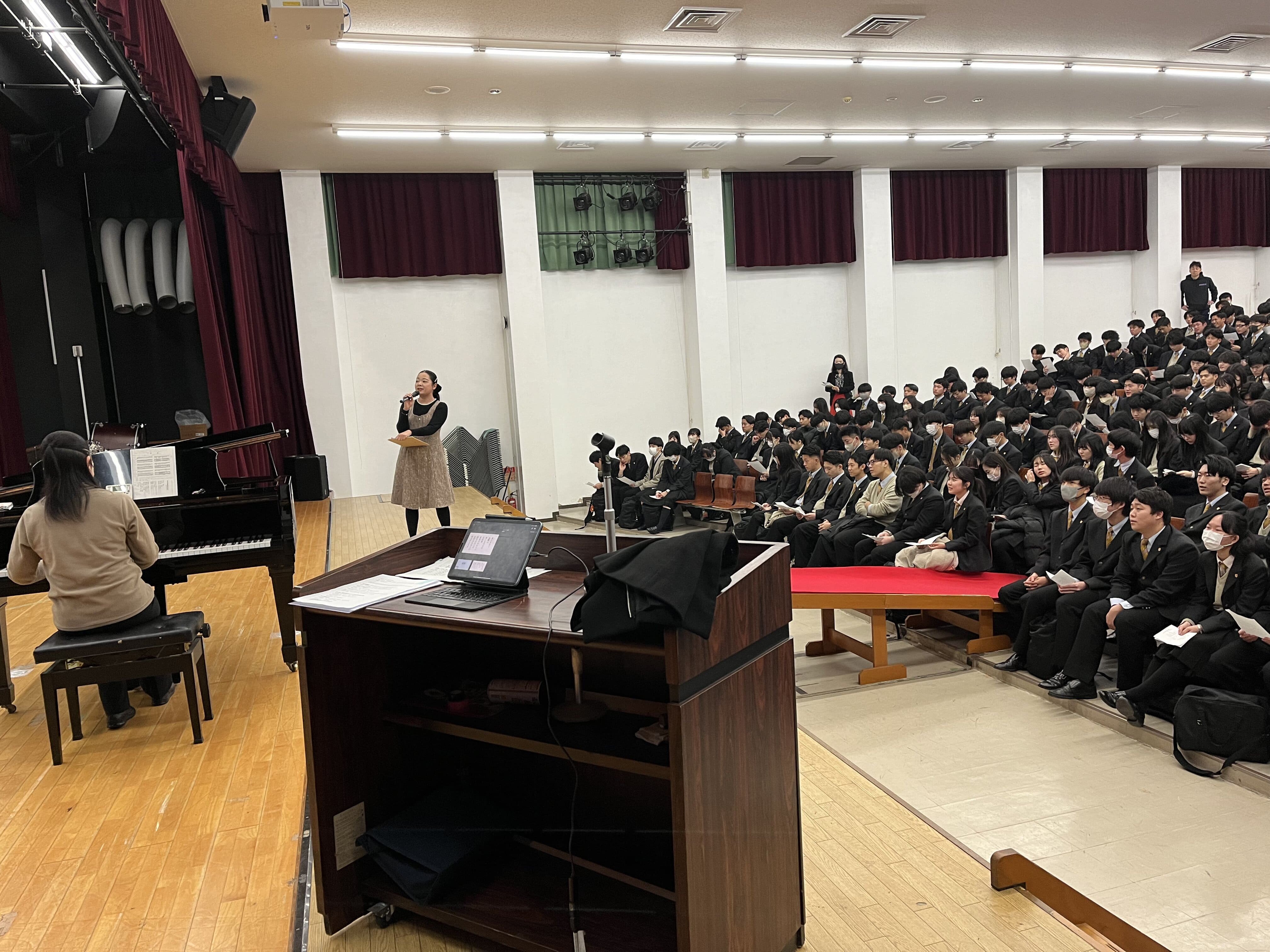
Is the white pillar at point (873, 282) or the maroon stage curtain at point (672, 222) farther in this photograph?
the white pillar at point (873, 282)

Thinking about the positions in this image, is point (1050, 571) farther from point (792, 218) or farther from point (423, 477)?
point (792, 218)

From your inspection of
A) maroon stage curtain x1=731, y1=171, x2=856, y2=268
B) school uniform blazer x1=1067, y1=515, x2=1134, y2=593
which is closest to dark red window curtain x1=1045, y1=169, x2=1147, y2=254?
maroon stage curtain x1=731, y1=171, x2=856, y2=268

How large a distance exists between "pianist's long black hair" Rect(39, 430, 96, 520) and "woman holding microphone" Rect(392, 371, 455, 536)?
96.4 inches

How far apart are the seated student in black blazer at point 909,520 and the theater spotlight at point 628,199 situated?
6031 millimetres

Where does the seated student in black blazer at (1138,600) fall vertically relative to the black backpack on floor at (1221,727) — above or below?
above

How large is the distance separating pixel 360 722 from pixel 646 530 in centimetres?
780

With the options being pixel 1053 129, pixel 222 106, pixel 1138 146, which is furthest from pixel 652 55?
pixel 1138 146

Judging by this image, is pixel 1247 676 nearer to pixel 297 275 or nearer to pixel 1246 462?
pixel 1246 462

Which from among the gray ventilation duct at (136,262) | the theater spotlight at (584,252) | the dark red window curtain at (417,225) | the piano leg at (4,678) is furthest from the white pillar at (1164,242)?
the piano leg at (4,678)

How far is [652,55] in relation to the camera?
21.9 ft

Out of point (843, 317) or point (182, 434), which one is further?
point (843, 317)

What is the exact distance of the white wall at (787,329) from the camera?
1207 cm

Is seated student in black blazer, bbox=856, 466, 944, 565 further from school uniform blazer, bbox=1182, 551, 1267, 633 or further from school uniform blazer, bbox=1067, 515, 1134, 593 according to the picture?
school uniform blazer, bbox=1182, 551, 1267, 633

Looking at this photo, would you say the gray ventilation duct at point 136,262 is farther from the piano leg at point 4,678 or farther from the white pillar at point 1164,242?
the white pillar at point 1164,242
